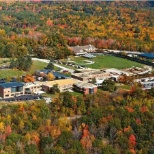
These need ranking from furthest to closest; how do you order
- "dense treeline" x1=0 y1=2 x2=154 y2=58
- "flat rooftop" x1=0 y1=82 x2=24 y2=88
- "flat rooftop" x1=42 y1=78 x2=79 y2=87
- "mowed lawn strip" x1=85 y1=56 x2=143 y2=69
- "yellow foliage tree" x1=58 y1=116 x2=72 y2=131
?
"dense treeline" x1=0 y1=2 x2=154 y2=58, "mowed lawn strip" x1=85 y1=56 x2=143 y2=69, "flat rooftop" x1=42 y1=78 x2=79 y2=87, "flat rooftop" x1=0 y1=82 x2=24 y2=88, "yellow foliage tree" x1=58 y1=116 x2=72 y2=131

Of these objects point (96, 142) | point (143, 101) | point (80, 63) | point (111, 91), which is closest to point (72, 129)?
point (96, 142)

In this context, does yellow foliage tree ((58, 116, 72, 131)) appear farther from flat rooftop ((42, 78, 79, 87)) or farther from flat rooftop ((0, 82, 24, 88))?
flat rooftop ((42, 78, 79, 87))

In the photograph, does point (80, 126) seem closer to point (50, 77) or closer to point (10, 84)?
point (10, 84)

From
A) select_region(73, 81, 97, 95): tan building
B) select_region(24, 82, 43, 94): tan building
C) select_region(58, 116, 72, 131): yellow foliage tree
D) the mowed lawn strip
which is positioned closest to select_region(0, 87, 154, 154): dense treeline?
select_region(58, 116, 72, 131): yellow foliage tree

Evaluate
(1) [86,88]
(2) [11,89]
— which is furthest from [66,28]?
(2) [11,89]

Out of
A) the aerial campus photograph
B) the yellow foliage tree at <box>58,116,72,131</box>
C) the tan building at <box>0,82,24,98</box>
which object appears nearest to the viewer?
the aerial campus photograph

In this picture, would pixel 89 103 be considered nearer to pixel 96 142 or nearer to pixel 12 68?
pixel 96 142
